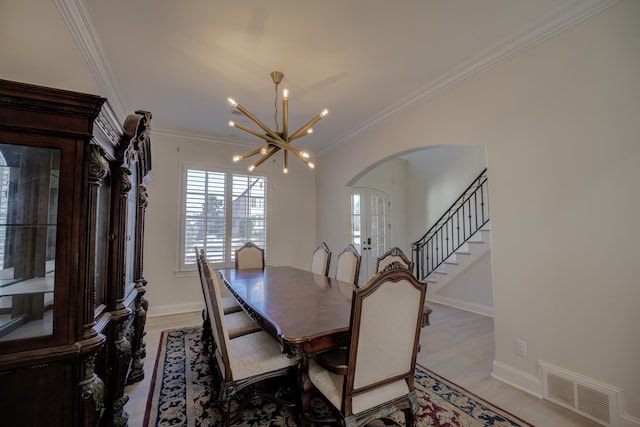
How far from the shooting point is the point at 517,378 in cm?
221

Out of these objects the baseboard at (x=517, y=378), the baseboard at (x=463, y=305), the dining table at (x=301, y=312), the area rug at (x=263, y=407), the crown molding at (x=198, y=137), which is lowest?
the baseboard at (x=463, y=305)

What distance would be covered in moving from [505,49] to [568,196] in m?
1.39

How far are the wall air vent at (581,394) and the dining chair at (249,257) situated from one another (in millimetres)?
3216

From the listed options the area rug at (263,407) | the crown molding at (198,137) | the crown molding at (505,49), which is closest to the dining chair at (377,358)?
the area rug at (263,407)

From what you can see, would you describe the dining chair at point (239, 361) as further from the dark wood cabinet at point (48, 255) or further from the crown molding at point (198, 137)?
the crown molding at point (198, 137)

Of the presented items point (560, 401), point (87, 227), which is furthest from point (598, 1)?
point (87, 227)

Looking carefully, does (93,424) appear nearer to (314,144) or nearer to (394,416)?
(394,416)

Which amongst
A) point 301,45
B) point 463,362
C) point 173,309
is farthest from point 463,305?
point 173,309

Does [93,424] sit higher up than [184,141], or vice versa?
[184,141]

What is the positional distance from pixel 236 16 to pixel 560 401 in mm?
3794

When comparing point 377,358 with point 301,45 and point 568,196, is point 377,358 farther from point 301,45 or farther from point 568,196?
point 301,45

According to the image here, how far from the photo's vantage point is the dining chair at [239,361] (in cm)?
147

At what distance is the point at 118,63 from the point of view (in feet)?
8.64

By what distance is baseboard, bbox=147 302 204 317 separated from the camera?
4.09 metres
